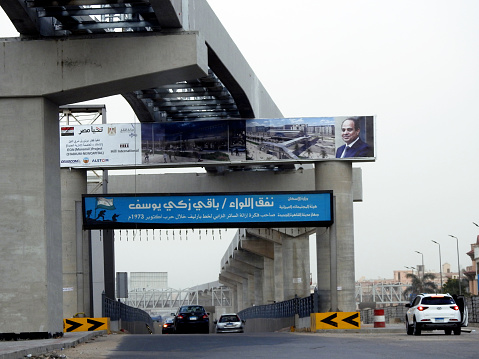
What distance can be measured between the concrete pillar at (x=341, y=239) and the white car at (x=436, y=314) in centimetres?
1499

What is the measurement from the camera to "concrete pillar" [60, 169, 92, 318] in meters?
43.3

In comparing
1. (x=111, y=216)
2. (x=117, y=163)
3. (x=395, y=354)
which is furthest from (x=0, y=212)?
(x=117, y=163)

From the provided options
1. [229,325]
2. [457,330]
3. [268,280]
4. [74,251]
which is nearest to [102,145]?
[74,251]

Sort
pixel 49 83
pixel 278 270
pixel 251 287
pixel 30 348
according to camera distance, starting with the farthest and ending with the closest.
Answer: pixel 251 287, pixel 278 270, pixel 49 83, pixel 30 348

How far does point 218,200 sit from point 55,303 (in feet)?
59.5

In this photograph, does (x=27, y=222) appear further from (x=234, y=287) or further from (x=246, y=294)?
(x=234, y=287)

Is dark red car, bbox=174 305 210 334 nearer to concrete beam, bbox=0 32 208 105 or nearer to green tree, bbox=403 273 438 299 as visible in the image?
concrete beam, bbox=0 32 208 105

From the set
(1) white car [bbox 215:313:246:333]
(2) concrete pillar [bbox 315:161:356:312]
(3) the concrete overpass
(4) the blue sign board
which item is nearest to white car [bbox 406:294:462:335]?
(3) the concrete overpass

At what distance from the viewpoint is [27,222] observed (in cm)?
2616

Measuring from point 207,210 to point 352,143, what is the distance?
32.0ft

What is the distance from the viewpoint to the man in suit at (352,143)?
49.5 m

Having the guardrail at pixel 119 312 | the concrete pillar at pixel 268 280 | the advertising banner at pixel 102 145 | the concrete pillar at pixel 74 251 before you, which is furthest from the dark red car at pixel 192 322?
the concrete pillar at pixel 268 280

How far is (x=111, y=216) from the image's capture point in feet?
144

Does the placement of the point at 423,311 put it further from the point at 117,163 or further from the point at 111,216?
the point at 117,163
